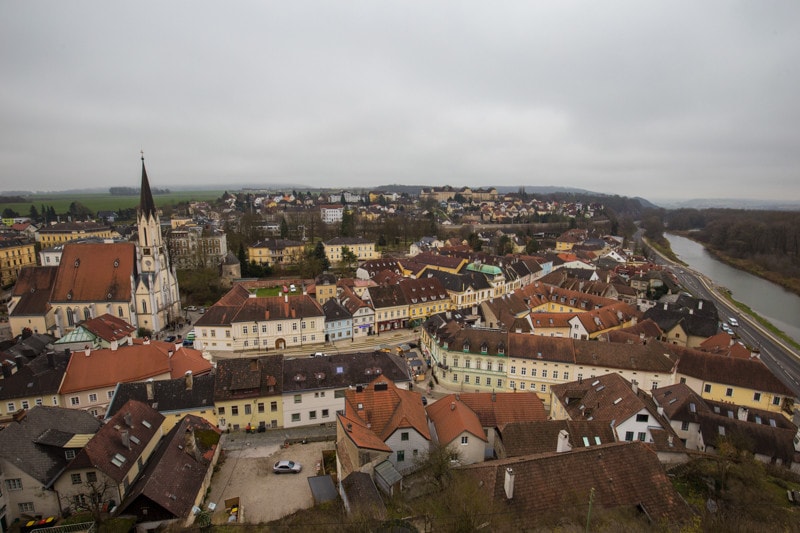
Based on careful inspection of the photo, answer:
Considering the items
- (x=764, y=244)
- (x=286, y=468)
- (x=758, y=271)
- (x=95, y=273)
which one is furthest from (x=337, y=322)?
(x=764, y=244)

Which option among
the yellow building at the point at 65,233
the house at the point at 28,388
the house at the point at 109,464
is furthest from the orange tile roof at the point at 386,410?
the yellow building at the point at 65,233

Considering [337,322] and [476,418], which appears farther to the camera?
[337,322]

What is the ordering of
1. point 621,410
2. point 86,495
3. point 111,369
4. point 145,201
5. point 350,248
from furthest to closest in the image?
1. point 350,248
2. point 145,201
3. point 111,369
4. point 621,410
5. point 86,495

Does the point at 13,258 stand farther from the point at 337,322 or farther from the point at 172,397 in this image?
the point at 172,397

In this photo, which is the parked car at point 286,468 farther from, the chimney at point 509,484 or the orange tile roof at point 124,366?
the orange tile roof at point 124,366

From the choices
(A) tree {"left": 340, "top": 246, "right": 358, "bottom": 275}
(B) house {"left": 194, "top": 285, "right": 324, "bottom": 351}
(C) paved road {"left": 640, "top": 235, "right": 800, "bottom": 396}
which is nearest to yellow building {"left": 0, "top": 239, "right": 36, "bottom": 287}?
(B) house {"left": 194, "top": 285, "right": 324, "bottom": 351}
